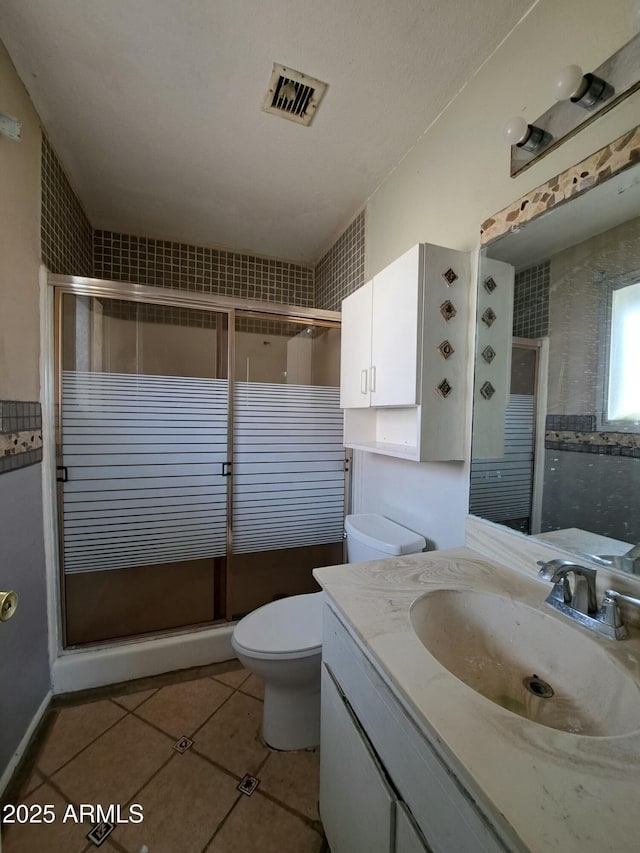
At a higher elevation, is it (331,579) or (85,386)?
(85,386)

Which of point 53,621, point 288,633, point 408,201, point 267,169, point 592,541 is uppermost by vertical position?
point 267,169

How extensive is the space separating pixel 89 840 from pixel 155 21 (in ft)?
8.07

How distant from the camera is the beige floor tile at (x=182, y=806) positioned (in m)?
1.02

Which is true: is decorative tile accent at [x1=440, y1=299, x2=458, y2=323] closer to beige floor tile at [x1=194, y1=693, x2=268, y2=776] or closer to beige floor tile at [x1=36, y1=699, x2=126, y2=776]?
beige floor tile at [x1=194, y1=693, x2=268, y2=776]

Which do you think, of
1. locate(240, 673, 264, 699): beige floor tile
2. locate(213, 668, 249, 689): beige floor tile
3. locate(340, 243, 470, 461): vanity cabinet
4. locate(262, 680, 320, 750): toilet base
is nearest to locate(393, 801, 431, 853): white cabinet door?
locate(262, 680, 320, 750): toilet base

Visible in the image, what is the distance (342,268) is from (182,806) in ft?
8.30

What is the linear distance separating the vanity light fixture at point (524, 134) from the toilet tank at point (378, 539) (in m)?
1.34

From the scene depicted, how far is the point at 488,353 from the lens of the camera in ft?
3.89

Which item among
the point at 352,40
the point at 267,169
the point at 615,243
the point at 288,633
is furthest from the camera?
the point at 267,169

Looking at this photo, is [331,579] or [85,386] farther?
[85,386]

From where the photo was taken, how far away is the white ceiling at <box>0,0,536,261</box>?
3.39ft

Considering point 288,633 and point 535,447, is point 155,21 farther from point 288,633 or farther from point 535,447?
point 288,633

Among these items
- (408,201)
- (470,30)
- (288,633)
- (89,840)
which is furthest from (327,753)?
(470,30)

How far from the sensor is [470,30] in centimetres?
106
